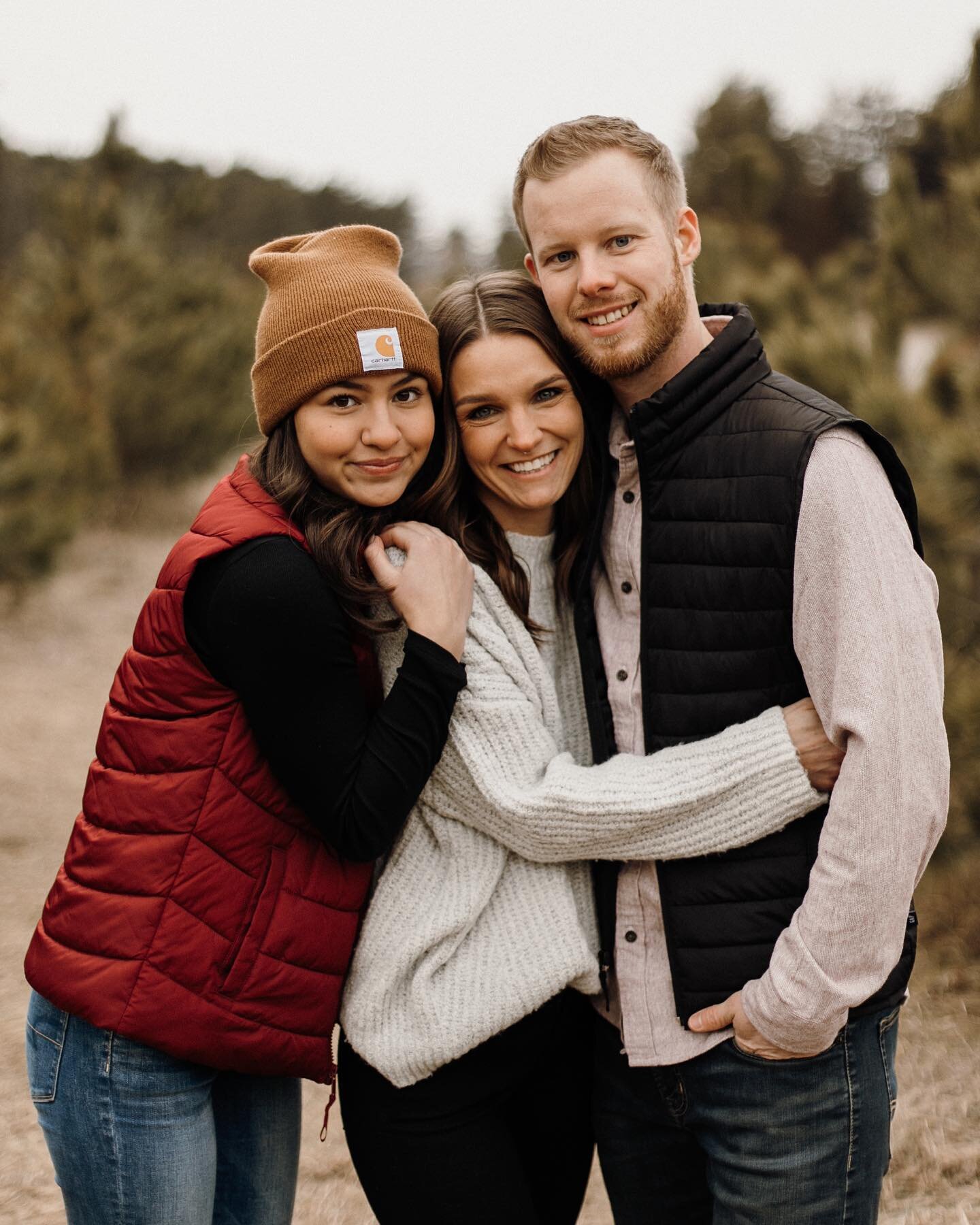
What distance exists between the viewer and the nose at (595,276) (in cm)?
202

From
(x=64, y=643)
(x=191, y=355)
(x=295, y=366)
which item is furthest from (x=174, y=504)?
(x=295, y=366)

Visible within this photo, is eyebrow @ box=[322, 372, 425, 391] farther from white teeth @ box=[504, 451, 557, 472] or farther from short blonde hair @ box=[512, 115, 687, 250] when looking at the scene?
short blonde hair @ box=[512, 115, 687, 250]

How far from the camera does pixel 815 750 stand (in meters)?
1.81

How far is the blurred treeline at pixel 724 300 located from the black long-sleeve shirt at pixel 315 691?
101 inches

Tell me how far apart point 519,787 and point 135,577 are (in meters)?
9.69

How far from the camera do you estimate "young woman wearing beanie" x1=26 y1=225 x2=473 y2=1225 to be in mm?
1797

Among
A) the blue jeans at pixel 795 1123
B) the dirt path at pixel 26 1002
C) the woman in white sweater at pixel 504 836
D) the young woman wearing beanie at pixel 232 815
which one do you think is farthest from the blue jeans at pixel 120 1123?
the dirt path at pixel 26 1002

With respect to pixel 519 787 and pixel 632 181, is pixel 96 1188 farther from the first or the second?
pixel 632 181

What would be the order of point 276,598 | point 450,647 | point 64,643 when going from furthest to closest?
point 64,643 < point 450,647 < point 276,598

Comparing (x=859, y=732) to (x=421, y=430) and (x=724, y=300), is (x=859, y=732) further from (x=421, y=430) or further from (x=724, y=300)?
(x=724, y=300)

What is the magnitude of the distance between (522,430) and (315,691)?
0.62 m

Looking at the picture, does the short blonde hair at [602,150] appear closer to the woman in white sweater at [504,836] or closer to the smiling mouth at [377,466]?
the woman in white sweater at [504,836]

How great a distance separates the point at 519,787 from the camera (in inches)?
75.4

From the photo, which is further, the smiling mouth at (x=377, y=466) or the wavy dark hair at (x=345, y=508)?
the smiling mouth at (x=377, y=466)
